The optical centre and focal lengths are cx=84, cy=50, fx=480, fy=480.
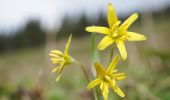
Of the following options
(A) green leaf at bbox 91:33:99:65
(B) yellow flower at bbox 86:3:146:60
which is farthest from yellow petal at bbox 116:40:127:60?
(A) green leaf at bbox 91:33:99:65

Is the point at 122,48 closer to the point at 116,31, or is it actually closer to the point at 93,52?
the point at 116,31

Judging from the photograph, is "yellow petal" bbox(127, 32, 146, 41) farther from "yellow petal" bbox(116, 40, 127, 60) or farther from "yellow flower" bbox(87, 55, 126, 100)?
"yellow flower" bbox(87, 55, 126, 100)

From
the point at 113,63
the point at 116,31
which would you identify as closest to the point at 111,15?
the point at 116,31

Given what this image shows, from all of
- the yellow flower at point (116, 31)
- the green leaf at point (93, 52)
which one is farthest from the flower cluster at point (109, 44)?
the green leaf at point (93, 52)

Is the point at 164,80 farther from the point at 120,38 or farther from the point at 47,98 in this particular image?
the point at 120,38

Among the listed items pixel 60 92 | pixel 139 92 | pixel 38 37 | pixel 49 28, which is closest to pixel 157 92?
pixel 139 92

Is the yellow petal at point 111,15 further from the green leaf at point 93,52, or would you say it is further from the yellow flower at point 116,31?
the green leaf at point 93,52

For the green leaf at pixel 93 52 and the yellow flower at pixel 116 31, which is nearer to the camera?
the yellow flower at pixel 116 31
